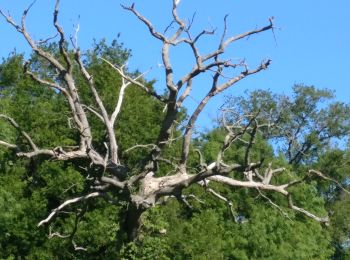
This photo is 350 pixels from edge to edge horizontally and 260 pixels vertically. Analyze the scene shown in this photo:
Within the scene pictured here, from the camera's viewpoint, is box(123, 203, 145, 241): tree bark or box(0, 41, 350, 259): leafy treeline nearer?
box(123, 203, 145, 241): tree bark

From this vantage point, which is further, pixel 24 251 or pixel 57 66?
pixel 24 251

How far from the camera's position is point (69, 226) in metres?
30.3

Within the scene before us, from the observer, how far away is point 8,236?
3100cm

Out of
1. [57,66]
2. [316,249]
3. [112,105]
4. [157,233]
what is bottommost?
[157,233]

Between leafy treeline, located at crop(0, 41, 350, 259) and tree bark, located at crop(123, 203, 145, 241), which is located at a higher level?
leafy treeline, located at crop(0, 41, 350, 259)

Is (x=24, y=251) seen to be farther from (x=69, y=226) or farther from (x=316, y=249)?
(x=316, y=249)

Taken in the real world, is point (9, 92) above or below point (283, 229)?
above

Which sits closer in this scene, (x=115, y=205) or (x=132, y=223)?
(x=132, y=223)

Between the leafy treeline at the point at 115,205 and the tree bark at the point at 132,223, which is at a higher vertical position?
the leafy treeline at the point at 115,205

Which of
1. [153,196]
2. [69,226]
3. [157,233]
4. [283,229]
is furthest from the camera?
[283,229]

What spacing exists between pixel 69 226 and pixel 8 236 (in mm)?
2546

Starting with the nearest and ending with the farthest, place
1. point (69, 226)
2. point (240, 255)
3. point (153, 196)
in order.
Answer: point (153, 196) → point (69, 226) → point (240, 255)

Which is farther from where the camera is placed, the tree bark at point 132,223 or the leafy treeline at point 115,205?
the leafy treeline at point 115,205

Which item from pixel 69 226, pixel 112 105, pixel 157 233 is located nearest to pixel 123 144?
pixel 112 105
